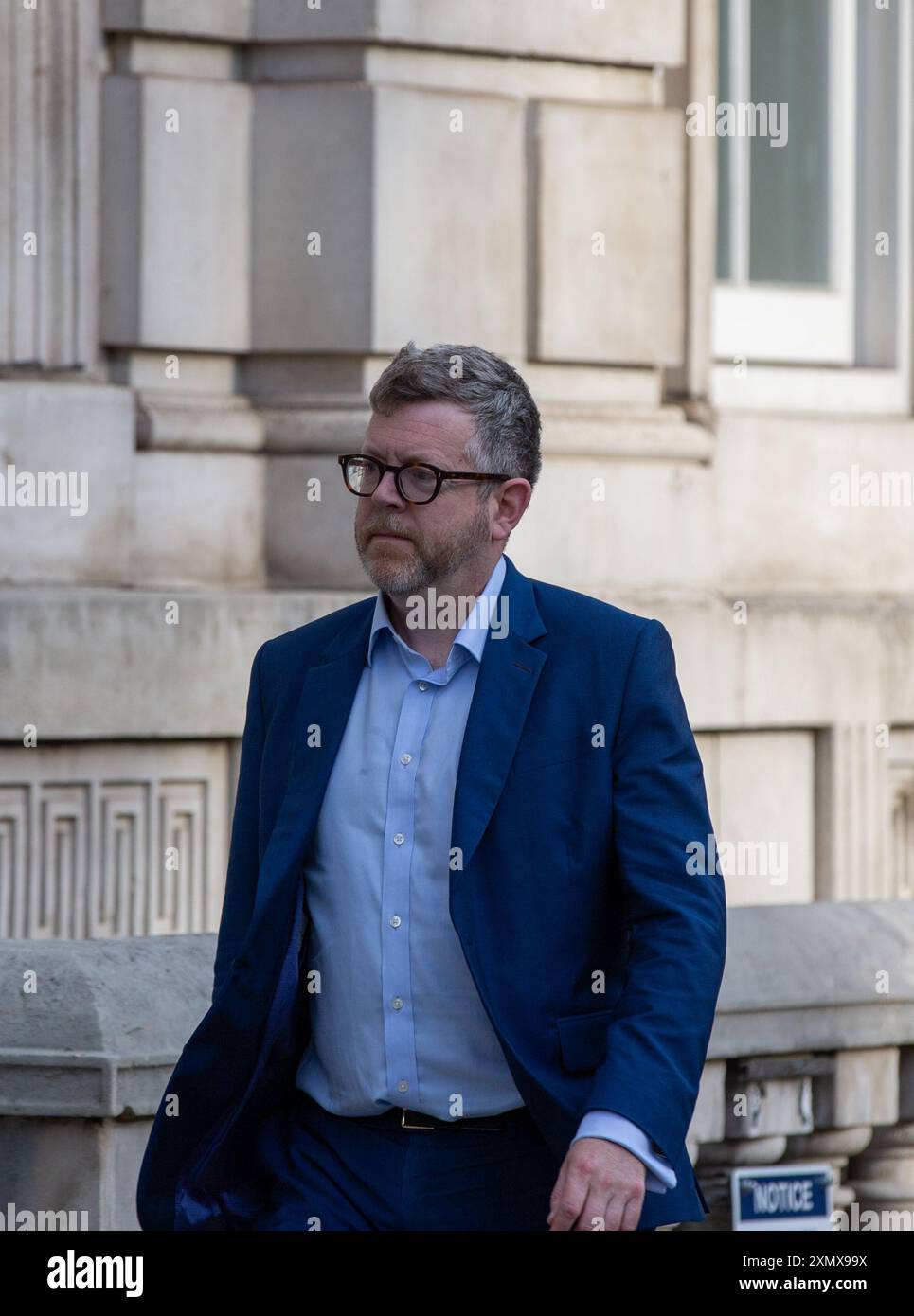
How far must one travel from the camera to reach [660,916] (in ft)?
9.57

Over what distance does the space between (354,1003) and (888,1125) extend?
1648mm

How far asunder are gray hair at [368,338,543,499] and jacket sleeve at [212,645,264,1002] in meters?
0.43

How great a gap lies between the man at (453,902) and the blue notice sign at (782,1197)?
1.16 metres

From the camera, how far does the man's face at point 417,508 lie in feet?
10.1

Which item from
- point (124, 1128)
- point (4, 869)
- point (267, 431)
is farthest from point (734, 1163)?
point (267, 431)

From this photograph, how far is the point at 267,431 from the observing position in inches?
255

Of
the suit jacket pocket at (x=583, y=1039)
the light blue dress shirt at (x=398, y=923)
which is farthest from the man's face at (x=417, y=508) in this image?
the suit jacket pocket at (x=583, y=1039)

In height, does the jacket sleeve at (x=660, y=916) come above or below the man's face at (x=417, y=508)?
below

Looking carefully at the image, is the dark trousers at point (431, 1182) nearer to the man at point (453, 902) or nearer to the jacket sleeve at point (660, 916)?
the man at point (453, 902)

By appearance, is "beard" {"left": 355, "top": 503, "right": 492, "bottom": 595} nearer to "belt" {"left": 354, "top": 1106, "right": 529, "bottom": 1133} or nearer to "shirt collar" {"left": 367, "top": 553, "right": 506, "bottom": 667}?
"shirt collar" {"left": 367, "top": 553, "right": 506, "bottom": 667}

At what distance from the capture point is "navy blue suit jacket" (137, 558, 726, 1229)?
114 inches

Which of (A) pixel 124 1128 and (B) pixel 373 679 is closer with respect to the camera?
(B) pixel 373 679

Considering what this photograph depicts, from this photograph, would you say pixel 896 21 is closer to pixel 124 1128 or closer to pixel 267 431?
pixel 267 431

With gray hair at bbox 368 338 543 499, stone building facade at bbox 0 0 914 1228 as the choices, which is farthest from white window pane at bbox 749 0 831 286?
gray hair at bbox 368 338 543 499
